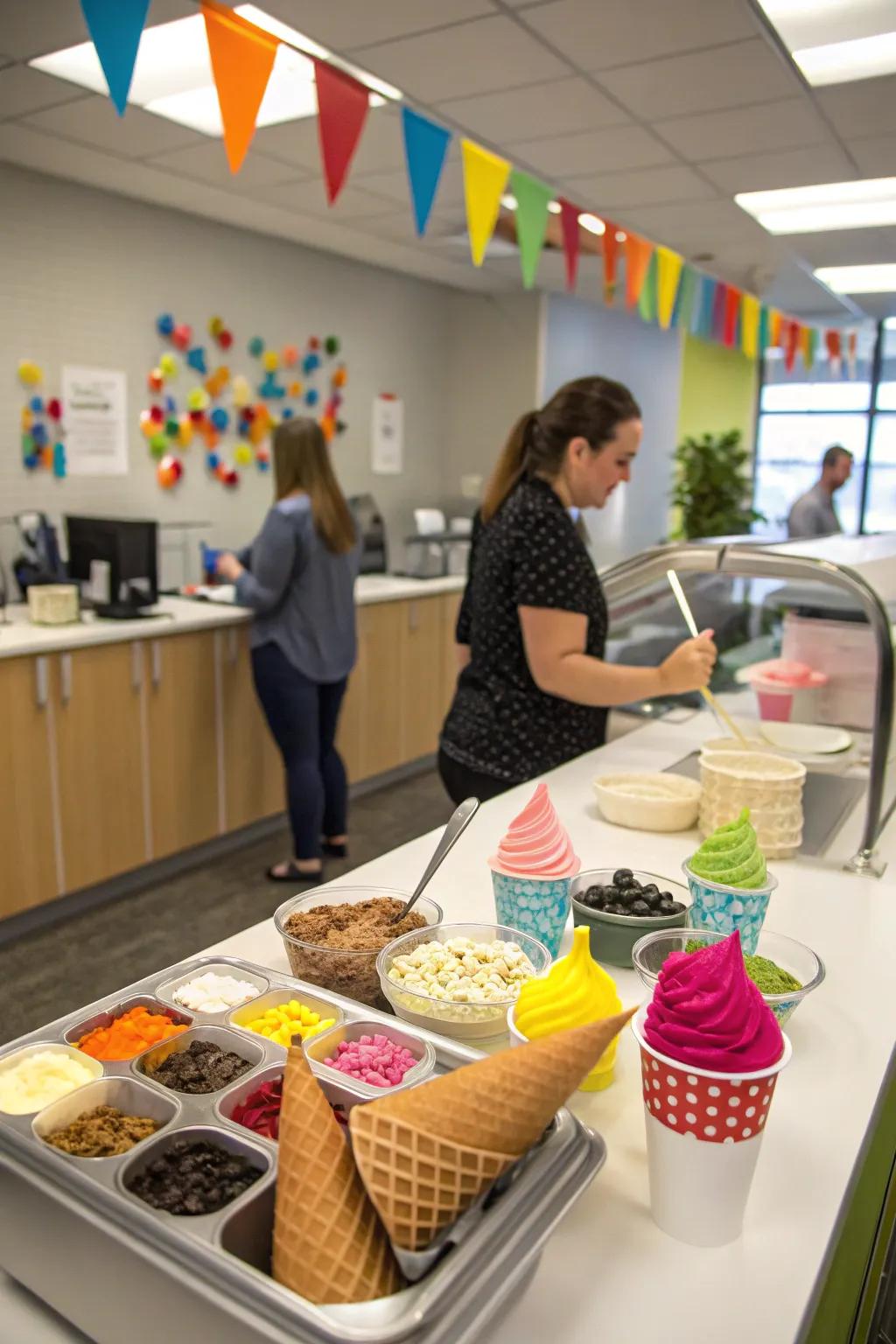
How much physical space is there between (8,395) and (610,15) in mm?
2493

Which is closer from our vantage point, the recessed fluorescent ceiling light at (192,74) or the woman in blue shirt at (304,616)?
the recessed fluorescent ceiling light at (192,74)

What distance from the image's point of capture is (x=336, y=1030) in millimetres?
970

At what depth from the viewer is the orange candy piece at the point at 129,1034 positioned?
936 mm

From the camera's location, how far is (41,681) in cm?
308

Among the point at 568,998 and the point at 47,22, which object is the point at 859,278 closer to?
the point at 47,22

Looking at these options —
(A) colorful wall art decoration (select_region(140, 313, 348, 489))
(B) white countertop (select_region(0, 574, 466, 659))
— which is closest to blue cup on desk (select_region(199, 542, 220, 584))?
(A) colorful wall art decoration (select_region(140, 313, 348, 489))

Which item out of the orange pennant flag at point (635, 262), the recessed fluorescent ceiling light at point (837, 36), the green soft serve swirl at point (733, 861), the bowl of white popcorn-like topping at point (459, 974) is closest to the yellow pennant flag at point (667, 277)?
the orange pennant flag at point (635, 262)

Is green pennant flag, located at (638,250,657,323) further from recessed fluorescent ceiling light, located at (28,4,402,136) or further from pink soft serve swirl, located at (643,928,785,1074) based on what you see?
pink soft serve swirl, located at (643,928,785,1074)

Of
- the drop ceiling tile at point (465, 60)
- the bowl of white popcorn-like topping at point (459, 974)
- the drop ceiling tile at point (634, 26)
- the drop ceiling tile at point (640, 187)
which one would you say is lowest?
the bowl of white popcorn-like topping at point (459, 974)

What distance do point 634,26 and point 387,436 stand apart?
331cm

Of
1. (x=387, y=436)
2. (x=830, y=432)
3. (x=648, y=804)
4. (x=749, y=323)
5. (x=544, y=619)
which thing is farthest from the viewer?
(x=830, y=432)

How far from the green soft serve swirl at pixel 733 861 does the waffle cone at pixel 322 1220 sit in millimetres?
667

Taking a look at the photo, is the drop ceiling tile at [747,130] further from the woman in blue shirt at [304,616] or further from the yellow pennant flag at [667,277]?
the woman in blue shirt at [304,616]

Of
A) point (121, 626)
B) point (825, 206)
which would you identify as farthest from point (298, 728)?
point (825, 206)
